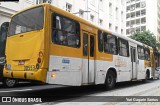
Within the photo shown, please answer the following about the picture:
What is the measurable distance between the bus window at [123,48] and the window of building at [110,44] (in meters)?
→ 0.73

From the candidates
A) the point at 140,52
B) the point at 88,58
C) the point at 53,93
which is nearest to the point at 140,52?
the point at 140,52

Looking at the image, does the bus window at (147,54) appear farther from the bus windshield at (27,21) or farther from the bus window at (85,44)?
the bus windshield at (27,21)

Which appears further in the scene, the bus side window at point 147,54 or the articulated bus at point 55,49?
the bus side window at point 147,54

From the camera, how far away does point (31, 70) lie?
962 centimetres

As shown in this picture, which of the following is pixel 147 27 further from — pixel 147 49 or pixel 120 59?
pixel 120 59

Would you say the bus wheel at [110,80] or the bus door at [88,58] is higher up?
the bus door at [88,58]

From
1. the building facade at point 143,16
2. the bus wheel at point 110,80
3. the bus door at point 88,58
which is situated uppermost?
the building facade at point 143,16

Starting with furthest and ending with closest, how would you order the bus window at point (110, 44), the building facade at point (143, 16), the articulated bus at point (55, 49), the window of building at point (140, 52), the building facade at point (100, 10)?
the building facade at point (143, 16), the building facade at point (100, 10), the window of building at point (140, 52), the bus window at point (110, 44), the articulated bus at point (55, 49)

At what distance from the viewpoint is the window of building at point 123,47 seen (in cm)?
1537

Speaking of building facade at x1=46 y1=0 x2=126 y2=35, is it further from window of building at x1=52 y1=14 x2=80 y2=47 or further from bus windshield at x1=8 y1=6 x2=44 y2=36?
window of building at x1=52 y1=14 x2=80 y2=47

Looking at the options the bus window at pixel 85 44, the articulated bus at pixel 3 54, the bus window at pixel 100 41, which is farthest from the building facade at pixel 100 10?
the bus window at pixel 85 44

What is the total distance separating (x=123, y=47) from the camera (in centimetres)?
1578

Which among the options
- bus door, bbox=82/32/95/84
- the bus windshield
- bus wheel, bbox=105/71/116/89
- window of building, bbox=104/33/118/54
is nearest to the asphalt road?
bus wheel, bbox=105/71/116/89

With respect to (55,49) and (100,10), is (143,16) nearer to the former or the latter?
(100,10)
